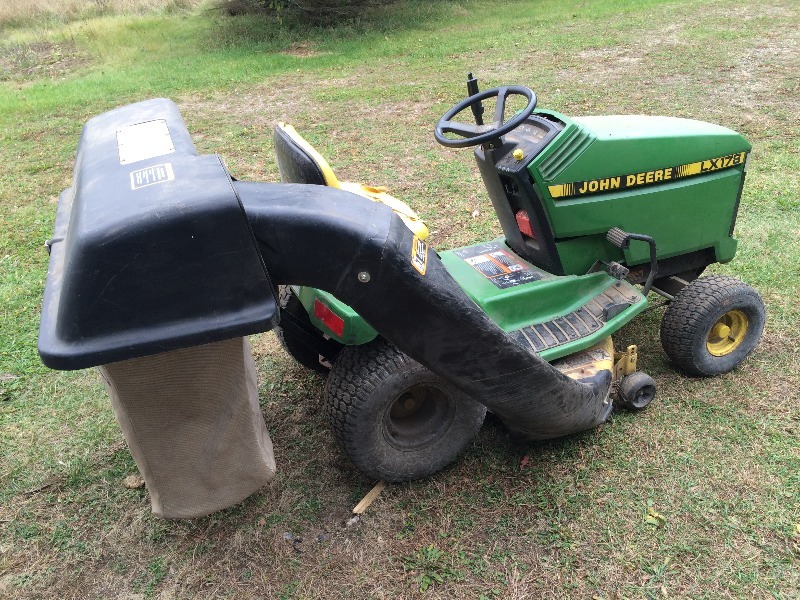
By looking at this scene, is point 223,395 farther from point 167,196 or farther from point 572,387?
point 572,387

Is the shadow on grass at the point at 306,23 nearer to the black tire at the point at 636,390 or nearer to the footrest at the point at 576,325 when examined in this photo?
the footrest at the point at 576,325

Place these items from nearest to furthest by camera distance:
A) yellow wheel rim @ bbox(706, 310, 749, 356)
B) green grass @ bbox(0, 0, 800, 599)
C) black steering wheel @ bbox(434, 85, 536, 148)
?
1. green grass @ bbox(0, 0, 800, 599)
2. black steering wheel @ bbox(434, 85, 536, 148)
3. yellow wheel rim @ bbox(706, 310, 749, 356)

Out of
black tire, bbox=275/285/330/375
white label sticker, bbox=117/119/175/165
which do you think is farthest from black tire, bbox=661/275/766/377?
white label sticker, bbox=117/119/175/165

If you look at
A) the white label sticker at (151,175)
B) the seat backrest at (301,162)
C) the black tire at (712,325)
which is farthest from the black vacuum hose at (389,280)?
the black tire at (712,325)

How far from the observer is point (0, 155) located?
650cm

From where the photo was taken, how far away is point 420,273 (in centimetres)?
172

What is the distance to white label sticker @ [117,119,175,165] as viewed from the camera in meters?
1.66

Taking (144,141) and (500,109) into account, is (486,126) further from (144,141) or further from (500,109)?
(144,141)

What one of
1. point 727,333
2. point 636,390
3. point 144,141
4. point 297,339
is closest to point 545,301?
point 636,390

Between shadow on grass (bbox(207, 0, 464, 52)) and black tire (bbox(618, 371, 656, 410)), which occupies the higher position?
black tire (bbox(618, 371, 656, 410))

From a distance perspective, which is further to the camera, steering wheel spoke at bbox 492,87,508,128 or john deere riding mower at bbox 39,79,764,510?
steering wheel spoke at bbox 492,87,508,128

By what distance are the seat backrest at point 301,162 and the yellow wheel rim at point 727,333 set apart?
183 centimetres

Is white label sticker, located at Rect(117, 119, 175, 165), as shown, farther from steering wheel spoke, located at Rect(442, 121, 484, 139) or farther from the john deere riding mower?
steering wheel spoke, located at Rect(442, 121, 484, 139)

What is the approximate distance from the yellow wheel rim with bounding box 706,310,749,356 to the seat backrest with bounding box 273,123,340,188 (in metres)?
1.83
